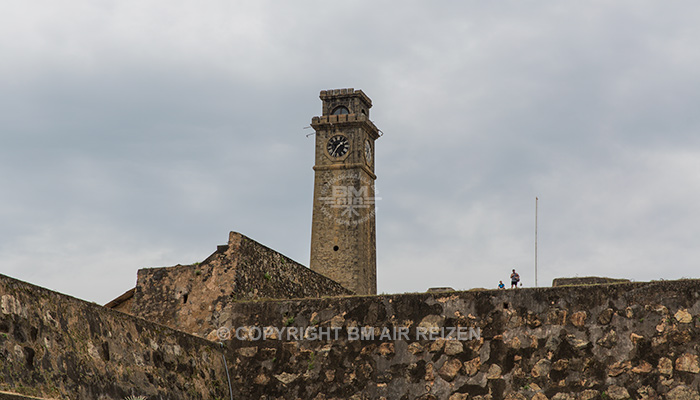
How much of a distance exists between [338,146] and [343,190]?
2438mm

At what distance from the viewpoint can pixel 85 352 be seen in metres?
9.92

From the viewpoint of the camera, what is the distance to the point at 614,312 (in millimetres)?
12016

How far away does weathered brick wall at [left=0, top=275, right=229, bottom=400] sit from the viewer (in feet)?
29.1

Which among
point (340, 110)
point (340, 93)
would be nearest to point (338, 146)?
point (340, 110)

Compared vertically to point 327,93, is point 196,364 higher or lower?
lower

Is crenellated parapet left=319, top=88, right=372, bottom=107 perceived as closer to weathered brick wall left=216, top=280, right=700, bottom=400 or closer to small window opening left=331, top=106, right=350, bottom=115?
small window opening left=331, top=106, right=350, bottom=115

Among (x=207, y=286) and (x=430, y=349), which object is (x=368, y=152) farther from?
(x=430, y=349)

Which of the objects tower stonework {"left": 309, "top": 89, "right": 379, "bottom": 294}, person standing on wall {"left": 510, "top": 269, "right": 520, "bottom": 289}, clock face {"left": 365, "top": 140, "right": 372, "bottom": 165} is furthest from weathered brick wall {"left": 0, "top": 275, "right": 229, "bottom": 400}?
clock face {"left": 365, "top": 140, "right": 372, "bottom": 165}

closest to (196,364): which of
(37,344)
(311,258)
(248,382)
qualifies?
(248,382)

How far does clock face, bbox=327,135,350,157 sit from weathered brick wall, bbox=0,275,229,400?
1503 inches

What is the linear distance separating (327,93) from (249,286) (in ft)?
124

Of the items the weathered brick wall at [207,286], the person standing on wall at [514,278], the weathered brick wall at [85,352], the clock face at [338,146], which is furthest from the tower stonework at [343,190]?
the weathered brick wall at [85,352]

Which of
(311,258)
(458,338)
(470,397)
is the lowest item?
(470,397)

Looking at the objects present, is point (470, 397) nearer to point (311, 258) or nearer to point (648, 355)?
point (648, 355)
